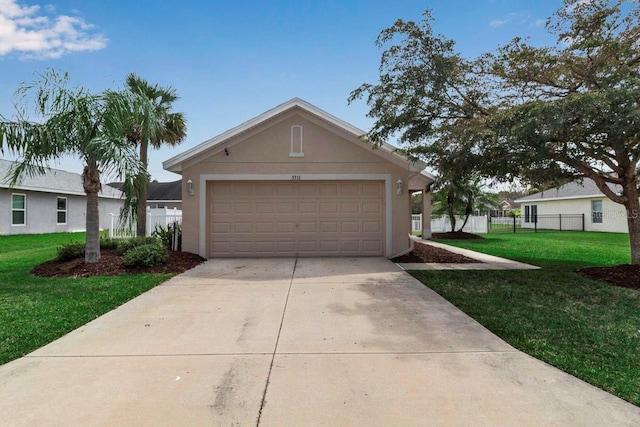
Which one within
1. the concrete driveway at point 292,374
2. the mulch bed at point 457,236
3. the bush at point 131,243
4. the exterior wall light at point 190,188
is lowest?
the concrete driveway at point 292,374

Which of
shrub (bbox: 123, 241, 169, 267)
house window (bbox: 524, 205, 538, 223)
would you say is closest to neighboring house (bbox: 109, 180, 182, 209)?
shrub (bbox: 123, 241, 169, 267)

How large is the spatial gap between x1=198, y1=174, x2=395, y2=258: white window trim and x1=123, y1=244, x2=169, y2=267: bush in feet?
5.50

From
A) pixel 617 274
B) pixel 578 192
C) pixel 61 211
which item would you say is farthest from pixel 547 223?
pixel 61 211

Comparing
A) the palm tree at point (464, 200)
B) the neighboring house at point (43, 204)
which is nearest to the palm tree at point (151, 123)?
the neighboring house at point (43, 204)

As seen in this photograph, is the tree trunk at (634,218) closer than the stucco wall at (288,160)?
Yes

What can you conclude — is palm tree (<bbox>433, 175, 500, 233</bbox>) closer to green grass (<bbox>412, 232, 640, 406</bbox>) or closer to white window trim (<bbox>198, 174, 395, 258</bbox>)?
white window trim (<bbox>198, 174, 395, 258</bbox>)

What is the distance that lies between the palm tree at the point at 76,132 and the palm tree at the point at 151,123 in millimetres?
396

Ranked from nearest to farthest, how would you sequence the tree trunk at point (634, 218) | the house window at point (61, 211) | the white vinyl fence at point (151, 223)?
the tree trunk at point (634, 218), the white vinyl fence at point (151, 223), the house window at point (61, 211)

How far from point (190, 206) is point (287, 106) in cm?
409

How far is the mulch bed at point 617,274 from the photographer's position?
720cm

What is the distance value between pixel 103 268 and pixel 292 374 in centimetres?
705

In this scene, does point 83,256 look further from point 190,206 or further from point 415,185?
point 415,185

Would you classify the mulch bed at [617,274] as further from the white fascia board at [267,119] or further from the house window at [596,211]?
the house window at [596,211]

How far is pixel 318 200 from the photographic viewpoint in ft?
36.3
